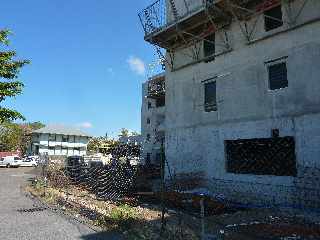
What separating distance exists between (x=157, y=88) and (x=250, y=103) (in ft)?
94.0

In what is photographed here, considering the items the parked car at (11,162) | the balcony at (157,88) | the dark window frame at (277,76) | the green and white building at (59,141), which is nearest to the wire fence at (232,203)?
the dark window frame at (277,76)

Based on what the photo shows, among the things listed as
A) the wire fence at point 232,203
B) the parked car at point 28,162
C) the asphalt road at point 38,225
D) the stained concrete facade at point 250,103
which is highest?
the stained concrete facade at point 250,103

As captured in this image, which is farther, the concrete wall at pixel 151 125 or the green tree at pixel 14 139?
the green tree at pixel 14 139

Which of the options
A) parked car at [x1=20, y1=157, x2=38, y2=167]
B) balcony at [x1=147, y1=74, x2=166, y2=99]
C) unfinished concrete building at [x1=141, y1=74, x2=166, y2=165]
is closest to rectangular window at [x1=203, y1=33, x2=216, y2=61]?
balcony at [x1=147, y1=74, x2=166, y2=99]

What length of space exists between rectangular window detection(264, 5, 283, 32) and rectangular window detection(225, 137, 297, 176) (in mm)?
4944

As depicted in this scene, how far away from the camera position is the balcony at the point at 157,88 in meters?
41.2

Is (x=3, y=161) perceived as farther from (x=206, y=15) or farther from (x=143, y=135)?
(x=206, y=15)

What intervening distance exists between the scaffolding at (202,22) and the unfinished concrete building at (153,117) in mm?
19880

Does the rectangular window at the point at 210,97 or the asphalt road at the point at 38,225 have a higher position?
the rectangular window at the point at 210,97

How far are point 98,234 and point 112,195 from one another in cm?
784

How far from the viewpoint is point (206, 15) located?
1719 centimetres

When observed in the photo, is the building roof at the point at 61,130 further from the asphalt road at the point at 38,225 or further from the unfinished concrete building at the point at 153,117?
the asphalt road at the point at 38,225

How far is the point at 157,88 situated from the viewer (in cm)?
4366

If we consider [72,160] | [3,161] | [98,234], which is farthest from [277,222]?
[3,161]
